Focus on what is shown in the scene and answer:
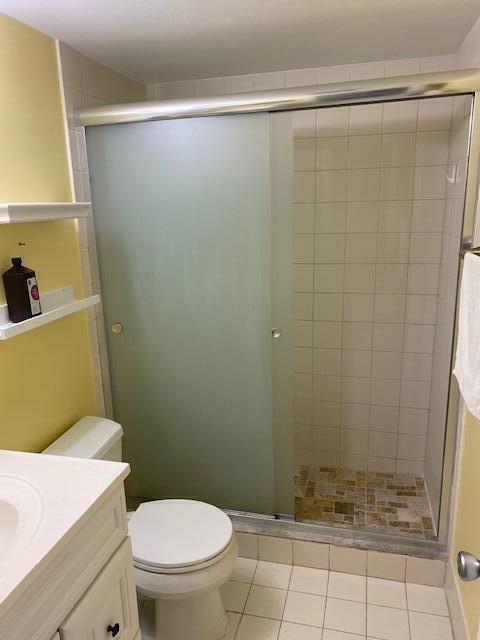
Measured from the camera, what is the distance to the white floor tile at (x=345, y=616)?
1782 millimetres

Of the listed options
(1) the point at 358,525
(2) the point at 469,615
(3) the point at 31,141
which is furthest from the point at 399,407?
(3) the point at 31,141

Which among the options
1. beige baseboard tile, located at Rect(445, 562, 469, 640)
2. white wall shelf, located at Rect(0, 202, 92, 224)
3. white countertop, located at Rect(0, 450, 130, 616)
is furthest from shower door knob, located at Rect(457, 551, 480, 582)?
white wall shelf, located at Rect(0, 202, 92, 224)

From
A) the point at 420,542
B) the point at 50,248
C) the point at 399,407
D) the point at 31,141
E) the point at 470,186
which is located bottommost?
the point at 420,542

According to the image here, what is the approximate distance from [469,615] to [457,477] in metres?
0.46

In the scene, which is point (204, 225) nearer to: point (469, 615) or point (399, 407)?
point (399, 407)

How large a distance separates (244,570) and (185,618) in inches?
17.4

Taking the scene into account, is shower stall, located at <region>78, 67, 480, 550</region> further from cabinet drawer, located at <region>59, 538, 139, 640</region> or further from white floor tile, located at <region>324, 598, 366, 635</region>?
cabinet drawer, located at <region>59, 538, 139, 640</region>

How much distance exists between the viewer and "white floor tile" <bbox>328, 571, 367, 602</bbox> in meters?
1.92

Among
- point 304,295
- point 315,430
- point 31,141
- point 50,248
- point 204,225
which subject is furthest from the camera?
point 315,430

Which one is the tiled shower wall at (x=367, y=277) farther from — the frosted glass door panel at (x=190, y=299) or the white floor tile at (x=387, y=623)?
the white floor tile at (x=387, y=623)

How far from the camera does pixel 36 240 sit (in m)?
1.70

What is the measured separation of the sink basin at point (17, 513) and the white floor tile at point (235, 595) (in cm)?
109

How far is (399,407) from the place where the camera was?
2.54 m

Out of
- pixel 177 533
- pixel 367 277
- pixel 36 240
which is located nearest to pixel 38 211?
pixel 36 240
